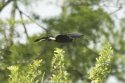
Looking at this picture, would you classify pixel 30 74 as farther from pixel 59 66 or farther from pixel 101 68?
pixel 101 68

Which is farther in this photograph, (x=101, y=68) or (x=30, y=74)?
(x=30, y=74)

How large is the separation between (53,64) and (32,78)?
0.66 ft

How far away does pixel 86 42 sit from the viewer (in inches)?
693

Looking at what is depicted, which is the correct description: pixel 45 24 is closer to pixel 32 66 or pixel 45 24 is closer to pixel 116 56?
pixel 116 56

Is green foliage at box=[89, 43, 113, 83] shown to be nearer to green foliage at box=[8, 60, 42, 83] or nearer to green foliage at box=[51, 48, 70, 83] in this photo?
green foliage at box=[51, 48, 70, 83]

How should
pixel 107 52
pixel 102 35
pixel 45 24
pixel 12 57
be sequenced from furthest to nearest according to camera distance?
pixel 102 35
pixel 45 24
pixel 12 57
pixel 107 52

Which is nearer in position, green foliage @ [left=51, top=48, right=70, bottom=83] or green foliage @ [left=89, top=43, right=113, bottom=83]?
green foliage @ [left=89, top=43, right=113, bottom=83]

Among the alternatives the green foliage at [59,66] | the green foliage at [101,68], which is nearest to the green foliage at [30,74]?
the green foliage at [59,66]

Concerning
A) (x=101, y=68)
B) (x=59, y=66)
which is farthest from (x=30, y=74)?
(x=101, y=68)

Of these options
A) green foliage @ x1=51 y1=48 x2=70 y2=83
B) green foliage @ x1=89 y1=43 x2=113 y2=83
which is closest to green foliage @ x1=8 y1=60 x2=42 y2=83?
green foliage @ x1=51 y1=48 x2=70 y2=83

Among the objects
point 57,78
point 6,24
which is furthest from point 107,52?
point 6,24

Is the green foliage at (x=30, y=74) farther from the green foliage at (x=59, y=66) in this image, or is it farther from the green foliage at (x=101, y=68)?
the green foliage at (x=101, y=68)

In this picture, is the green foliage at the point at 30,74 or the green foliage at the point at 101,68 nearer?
the green foliage at the point at 101,68

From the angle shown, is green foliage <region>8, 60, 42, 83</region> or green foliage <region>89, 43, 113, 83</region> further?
green foliage <region>8, 60, 42, 83</region>
